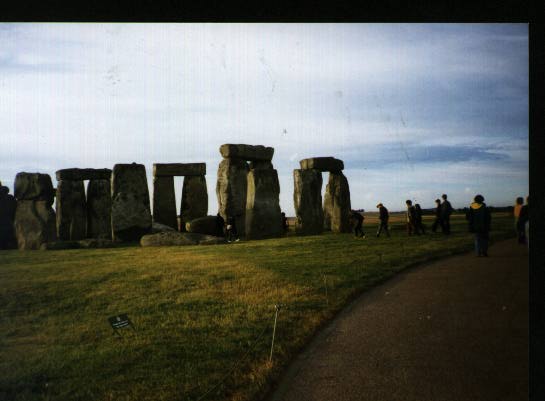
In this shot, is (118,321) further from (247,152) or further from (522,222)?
(247,152)

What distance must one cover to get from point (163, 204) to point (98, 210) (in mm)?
3012

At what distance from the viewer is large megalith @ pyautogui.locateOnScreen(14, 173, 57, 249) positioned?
13.5 meters

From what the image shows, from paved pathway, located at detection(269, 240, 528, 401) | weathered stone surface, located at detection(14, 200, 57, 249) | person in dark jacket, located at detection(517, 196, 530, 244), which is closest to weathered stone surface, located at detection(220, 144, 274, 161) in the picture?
weathered stone surface, located at detection(14, 200, 57, 249)

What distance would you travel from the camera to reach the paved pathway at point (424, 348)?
3.60m

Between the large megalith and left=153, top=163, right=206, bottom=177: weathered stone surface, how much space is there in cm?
471

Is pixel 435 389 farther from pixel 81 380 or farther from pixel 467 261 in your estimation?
pixel 467 261

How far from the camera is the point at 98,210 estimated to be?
16281mm

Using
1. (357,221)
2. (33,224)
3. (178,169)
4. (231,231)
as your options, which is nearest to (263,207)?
(231,231)

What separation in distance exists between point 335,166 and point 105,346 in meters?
13.6

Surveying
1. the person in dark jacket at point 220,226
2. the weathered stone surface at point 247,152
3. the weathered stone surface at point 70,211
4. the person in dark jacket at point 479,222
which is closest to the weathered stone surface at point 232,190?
the weathered stone surface at point 247,152

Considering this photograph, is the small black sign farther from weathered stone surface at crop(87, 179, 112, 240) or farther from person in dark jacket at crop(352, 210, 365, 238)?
weathered stone surface at crop(87, 179, 112, 240)

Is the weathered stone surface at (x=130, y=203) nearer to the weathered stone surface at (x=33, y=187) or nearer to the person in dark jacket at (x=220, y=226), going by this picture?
the weathered stone surface at (x=33, y=187)

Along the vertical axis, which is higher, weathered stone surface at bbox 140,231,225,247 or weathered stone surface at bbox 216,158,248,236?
weathered stone surface at bbox 216,158,248,236

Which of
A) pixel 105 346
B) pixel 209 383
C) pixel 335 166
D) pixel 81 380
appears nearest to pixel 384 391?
pixel 209 383
